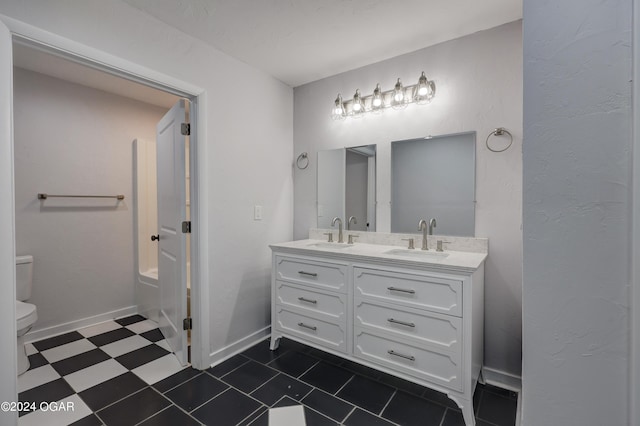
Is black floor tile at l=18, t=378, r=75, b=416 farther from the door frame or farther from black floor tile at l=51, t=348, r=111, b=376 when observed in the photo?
the door frame

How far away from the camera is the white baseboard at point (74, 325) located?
248 centimetres

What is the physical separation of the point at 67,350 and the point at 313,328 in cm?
194

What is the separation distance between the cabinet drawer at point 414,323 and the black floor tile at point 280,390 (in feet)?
1.72

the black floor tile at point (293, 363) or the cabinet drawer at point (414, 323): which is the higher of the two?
the cabinet drawer at point (414, 323)

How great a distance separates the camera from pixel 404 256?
1.90 meters

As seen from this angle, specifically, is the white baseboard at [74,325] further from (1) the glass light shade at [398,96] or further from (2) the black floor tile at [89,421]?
(1) the glass light shade at [398,96]

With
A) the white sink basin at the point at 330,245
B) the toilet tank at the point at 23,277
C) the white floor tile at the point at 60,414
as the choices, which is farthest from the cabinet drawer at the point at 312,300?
the toilet tank at the point at 23,277

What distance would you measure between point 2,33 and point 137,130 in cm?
194

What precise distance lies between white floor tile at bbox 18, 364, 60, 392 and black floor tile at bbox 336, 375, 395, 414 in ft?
6.14

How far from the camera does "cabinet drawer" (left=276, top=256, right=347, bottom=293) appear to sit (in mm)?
1995

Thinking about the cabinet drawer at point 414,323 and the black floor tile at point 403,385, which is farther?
the black floor tile at point 403,385

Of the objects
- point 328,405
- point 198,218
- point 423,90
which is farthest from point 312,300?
point 423,90

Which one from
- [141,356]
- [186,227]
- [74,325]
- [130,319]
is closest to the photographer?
[186,227]

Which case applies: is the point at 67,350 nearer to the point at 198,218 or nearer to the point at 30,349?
the point at 30,349
